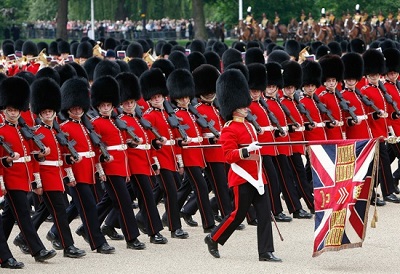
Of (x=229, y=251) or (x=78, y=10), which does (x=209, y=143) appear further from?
(x=78, y=10)

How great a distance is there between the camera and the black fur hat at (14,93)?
901 cm

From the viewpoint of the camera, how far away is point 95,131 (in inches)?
368

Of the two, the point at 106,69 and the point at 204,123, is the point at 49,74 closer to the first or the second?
the point at 106,69

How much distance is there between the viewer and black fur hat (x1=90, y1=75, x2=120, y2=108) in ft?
31.7

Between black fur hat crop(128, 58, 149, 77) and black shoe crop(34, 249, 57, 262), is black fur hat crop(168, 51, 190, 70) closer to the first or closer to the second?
black fur hat crop(128, 58, 149, 77)

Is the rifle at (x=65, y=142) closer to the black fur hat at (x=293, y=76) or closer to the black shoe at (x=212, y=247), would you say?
the black shoe at (x=212, y=247)

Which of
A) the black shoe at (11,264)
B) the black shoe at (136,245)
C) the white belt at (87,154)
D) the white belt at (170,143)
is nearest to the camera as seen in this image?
the black shoe at (11,264)

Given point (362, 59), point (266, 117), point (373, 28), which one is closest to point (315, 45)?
point (362, 59)

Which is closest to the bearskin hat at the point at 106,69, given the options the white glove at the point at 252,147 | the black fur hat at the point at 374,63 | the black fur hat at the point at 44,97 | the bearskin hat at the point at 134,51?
the black fur hat at the point at 374,63

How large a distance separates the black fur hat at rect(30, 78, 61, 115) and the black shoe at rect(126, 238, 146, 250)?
104cm

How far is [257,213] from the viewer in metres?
8.57

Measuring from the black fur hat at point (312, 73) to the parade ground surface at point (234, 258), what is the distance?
193 cm

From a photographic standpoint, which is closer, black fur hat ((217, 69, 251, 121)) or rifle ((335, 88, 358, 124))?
black fur hat ((217, 69, 251, 121))

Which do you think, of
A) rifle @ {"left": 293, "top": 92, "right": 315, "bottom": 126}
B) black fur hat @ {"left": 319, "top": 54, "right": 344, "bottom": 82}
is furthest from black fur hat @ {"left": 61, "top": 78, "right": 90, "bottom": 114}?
black fur hat @ {"left": 319, "top": 54, "right": 344, "bottom": 82}
